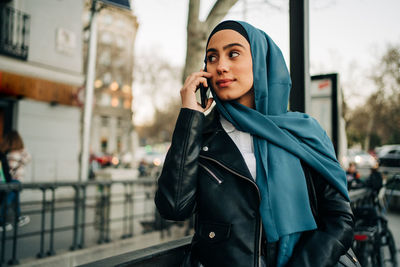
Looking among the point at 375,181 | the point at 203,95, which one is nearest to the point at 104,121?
the point at 375,181

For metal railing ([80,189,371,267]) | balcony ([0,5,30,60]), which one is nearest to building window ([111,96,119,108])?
balcony ([0,5,30,60])

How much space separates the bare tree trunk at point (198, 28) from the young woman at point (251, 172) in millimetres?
2851

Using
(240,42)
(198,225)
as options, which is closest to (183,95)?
(240,42)

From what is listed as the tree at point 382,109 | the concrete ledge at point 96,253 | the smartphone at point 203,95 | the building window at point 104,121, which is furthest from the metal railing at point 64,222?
the building window at point 104,121

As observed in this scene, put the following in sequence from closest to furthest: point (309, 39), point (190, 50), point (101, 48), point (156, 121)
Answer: point (309, 39), point (190, 50), point (101, 48), point (156, 121)

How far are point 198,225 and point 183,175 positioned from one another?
0.85 feet

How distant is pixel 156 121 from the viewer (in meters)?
47.4

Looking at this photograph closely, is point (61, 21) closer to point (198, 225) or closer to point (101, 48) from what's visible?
point (198, 225)

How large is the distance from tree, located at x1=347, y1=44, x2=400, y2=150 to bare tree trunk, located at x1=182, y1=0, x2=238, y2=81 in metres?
30.7

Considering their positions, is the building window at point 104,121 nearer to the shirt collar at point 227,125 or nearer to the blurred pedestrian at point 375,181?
the blurred pedestrian at point 375,181

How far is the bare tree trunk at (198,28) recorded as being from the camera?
4.29 metres

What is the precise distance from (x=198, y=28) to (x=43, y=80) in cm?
816

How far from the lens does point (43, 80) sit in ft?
35.1

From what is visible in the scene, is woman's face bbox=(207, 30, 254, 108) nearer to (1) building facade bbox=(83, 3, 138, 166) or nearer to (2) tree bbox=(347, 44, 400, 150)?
(2) tree bbox=(347, 44, 400, 150)
